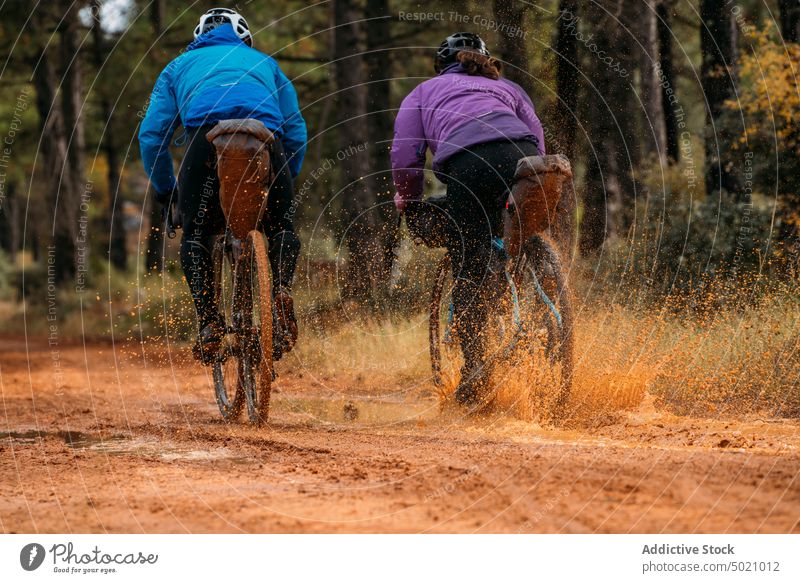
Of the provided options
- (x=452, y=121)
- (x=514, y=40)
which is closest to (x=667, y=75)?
(x=514, y=40)

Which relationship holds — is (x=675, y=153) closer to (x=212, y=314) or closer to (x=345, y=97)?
(x=345, y=97)

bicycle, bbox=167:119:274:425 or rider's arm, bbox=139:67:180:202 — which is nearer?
bicycle, bbox=167:119:274:425

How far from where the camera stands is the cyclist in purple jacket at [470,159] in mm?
6934

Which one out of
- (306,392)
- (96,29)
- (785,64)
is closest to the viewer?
(306,392)

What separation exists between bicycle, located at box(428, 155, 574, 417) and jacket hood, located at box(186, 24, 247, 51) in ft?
6.80

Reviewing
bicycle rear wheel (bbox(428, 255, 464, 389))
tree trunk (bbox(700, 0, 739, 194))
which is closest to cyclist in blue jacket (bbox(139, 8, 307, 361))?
bicycle rear wheel (bbox(428, 255, 464, 389))

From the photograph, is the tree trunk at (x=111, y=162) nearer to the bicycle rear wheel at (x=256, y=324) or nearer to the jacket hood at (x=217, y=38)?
the jacket hood at (x=217, y=38)

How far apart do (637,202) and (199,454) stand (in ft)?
25.7

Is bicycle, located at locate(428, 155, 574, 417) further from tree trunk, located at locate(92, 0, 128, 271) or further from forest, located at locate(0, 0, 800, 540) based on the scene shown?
tree trunk, located at locate(92, 0, 128, 271)

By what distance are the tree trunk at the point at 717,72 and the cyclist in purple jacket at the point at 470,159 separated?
4.71 meters

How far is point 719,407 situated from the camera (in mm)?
7332

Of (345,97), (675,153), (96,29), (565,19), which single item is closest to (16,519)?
(565,19)

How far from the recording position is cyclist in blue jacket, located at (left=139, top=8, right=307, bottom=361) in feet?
22.4

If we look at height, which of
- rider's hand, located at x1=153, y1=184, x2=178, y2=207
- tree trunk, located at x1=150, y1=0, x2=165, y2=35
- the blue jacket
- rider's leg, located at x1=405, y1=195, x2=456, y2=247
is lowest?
rider's leg, located at x1=405, y1=195, x2=456, y2=247
